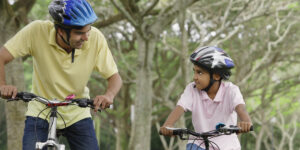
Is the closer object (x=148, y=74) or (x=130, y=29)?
(x=148, y=74)

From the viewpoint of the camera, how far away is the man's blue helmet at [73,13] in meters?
3.62

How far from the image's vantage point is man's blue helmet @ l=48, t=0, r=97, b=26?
3.62 m

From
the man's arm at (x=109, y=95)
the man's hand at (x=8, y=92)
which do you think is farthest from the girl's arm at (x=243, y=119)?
the man's hand at (x=8, y=92)

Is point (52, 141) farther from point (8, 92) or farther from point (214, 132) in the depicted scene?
point (214, 132)

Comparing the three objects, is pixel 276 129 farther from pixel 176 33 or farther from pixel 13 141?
pixel 13 141

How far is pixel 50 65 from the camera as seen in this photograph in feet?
12.7

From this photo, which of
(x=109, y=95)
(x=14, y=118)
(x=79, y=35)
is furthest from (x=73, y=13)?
(x=14, y=118)

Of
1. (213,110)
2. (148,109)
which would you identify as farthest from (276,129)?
(213,110)

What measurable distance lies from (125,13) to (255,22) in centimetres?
751

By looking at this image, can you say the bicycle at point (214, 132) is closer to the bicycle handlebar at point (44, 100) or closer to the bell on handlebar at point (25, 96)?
the bicycle handlebar at point (44, 100)

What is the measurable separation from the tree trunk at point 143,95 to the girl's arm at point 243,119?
7043mm

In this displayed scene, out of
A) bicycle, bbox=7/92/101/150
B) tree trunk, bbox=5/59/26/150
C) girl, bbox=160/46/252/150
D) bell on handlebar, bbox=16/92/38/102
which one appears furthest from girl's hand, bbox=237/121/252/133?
tree trunk, bbox=5/59/26/150

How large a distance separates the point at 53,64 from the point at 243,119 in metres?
1.54

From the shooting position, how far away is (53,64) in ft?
12.8
